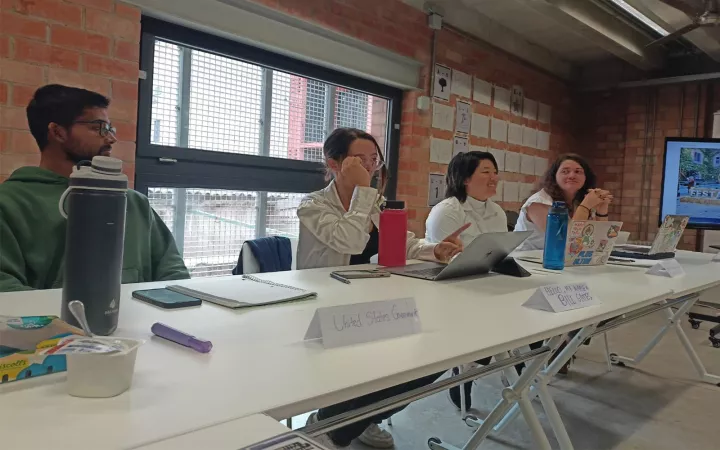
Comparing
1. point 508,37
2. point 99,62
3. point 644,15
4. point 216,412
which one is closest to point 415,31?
point 508,37

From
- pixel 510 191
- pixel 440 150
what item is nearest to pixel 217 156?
pixel 440 150

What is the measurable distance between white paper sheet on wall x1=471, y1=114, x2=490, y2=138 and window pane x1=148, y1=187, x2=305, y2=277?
1673 mm

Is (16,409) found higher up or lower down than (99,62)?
lower down

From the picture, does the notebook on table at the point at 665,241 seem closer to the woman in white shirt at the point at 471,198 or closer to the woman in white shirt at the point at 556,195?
the woman in white shirt at the point at 556,195

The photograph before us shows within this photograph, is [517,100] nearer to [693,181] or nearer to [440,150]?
[440,150]

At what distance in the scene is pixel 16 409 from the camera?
0.52m

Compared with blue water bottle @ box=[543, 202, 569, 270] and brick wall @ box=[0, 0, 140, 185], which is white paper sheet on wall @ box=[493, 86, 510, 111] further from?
brick wall @ box=[0, 0, 140, 185]

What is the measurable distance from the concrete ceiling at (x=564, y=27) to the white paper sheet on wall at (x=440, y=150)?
83cm

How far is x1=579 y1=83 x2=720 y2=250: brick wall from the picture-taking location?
4.79 meters

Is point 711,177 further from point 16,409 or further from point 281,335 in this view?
point 16,409

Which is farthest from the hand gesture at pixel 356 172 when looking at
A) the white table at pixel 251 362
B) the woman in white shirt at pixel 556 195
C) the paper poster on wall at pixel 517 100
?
the paper poster on wall at pixel 517 100

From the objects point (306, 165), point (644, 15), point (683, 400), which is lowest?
point (683, 400)

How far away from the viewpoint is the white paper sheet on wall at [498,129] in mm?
4266

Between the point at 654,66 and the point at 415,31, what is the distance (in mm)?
2472
